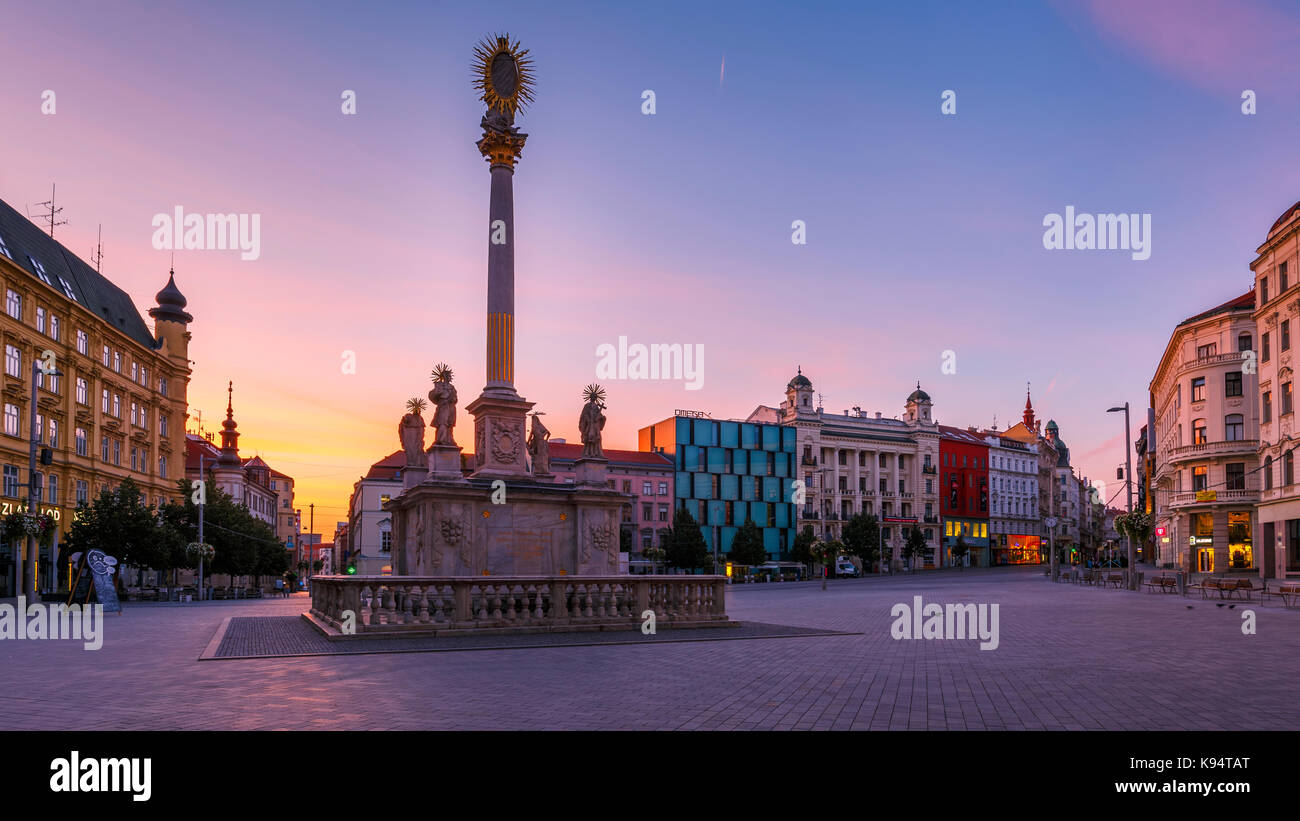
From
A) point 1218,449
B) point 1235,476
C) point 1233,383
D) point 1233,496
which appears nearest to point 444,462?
point 1233,496

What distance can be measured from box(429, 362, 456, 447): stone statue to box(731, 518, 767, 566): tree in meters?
73.0

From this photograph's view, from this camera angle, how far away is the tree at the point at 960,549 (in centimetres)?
12812

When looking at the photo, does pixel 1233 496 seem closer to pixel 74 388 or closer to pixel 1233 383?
pixel 1233 383

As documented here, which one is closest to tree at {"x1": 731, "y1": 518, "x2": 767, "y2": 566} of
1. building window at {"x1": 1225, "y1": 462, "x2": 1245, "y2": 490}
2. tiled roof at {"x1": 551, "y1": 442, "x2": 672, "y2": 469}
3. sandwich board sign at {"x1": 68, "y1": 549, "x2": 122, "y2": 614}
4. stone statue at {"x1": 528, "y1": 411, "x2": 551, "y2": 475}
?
tiled roof at {"x1": 551, "y1": 442, "x2": 672, "y2": 469}

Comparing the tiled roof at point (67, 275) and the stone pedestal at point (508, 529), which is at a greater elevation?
the tiled roof at point (67, 275)

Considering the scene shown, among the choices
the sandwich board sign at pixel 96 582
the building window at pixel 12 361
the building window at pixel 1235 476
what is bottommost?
the sandwich board sign at pixel 96 582

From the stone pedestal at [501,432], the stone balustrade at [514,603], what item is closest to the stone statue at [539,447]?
the stone pedestal at [501,432]

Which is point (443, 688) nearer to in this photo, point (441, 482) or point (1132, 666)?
point (1132, 666)

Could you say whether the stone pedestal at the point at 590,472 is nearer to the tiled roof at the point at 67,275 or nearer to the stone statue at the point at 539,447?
the stone statue at the point at 539,447

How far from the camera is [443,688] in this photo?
37.9ft

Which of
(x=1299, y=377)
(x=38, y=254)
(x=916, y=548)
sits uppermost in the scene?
(x=38, y=254)

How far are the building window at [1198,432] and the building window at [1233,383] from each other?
2.87 m
